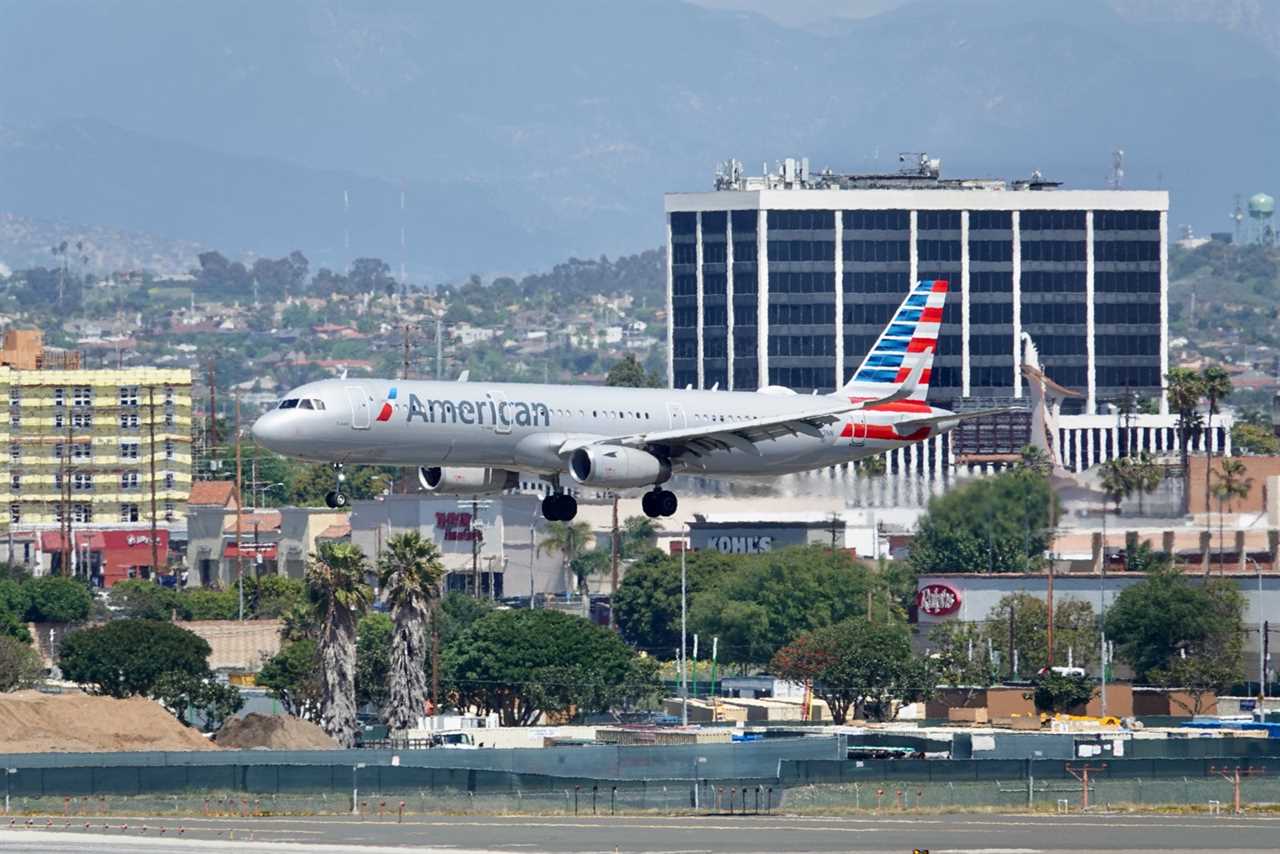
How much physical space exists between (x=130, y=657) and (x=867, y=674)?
1607 inches

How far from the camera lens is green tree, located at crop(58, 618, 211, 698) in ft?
511

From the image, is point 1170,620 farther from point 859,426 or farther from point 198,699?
point 859,426

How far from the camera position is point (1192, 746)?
105 metres

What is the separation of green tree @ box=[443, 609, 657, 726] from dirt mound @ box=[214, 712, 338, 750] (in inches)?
1237

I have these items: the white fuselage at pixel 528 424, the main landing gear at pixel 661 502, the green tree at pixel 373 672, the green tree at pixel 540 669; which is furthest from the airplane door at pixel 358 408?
the green tree at pixel 540 669

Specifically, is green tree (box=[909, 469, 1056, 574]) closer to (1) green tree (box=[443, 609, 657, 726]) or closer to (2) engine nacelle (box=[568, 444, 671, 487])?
(1) green tree (box=[443, 609, 657, 726])

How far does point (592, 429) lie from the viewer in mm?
94688

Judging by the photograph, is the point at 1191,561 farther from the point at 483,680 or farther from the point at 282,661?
the point at 282,661

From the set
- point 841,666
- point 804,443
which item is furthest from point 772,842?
point 841,666

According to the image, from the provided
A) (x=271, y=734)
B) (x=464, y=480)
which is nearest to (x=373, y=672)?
(x=271, y=734)

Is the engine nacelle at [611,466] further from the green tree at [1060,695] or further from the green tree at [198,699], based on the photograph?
the green tree at [198,699]

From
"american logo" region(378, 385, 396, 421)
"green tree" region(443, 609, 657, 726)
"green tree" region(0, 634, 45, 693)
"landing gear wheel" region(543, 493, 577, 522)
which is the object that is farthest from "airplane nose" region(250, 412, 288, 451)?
"green tree" region(0, 634, 45, 693)

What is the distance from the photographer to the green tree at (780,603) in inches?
7623

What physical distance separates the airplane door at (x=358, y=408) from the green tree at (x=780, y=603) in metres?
106
